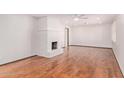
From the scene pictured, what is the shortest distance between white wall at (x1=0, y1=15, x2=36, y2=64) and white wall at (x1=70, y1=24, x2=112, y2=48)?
19.5 feet

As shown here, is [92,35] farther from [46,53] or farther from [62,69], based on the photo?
[62,69]

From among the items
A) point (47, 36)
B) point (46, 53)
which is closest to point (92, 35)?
point (47, 36)

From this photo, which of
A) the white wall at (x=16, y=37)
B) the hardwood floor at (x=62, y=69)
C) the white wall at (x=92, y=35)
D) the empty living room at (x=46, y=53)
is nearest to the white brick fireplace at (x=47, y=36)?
the empty living room at (x=46, y=53)

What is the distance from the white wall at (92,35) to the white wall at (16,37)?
5.95 metres

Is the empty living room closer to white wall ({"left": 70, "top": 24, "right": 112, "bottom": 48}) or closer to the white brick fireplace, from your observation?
the white brick fireplace

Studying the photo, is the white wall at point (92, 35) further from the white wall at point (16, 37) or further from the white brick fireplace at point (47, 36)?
the white wall at point (16, 37)

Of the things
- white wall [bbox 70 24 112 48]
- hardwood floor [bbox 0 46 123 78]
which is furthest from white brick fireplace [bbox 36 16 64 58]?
white wall [bbox 70 24 112 48]

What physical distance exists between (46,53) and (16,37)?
1748 millimetres

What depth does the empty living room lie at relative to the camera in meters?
3.31
